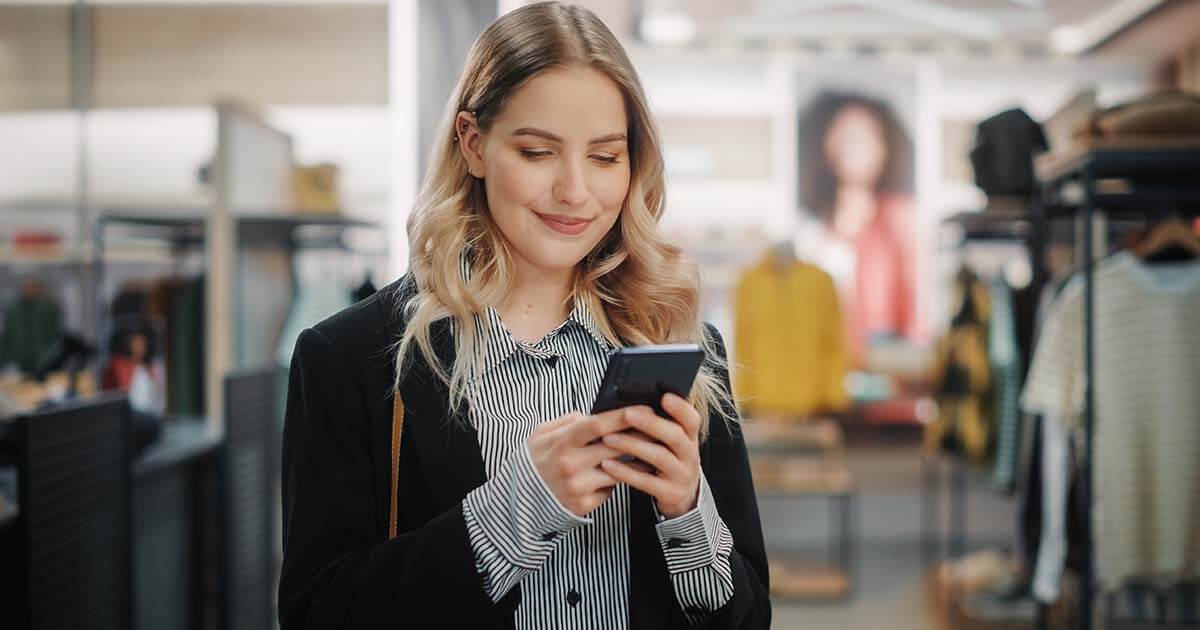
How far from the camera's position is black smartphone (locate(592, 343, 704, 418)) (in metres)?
0.89

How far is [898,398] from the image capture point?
20.1ft

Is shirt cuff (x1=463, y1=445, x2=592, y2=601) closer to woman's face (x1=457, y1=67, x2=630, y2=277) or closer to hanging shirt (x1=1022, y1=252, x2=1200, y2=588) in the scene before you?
woman's face (x1=457, y1=67, x2=630, y2=277)

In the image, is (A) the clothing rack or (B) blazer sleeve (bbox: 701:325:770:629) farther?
(A) the clothing rack

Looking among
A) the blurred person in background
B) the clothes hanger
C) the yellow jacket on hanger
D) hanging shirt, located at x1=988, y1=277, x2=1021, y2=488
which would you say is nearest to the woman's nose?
the clothes hanger

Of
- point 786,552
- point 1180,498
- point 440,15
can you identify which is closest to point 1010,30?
point 786,552

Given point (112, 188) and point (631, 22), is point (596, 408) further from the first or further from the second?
point (112, 188)

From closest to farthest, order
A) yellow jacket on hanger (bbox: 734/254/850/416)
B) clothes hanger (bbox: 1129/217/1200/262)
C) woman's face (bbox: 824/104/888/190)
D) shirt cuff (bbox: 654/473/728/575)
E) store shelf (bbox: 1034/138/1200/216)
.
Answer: shirt cuff (bbox: 654/473/728/575), store shelf (bbox: 1034/138/1200/216), clothes hanger (bbox: 1129/217/1200/262), yellow jacket on hanger (bbox: 734/254/850/416), woman's face (bbox: 824/104/888/190)

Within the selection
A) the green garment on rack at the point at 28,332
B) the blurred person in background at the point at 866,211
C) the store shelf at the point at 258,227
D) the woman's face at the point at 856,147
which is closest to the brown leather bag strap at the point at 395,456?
the store shelf at the point at 258,227

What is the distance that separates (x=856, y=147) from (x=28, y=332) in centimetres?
492

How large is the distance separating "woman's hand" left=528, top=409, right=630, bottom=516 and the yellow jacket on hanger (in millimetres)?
4250

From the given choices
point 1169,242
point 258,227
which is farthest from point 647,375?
point 258,227

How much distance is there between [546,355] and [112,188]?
589 cm

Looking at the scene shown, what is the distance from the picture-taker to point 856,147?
6.25 metres

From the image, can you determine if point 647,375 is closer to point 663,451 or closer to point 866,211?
point 663,451
